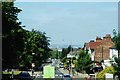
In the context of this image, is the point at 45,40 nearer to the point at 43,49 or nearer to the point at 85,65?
the point at 43,49

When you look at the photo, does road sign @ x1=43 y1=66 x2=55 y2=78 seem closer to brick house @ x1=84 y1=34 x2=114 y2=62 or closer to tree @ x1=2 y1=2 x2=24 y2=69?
tree @ x1=2 y1=2 x2=24 y2=69

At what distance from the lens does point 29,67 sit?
4033 inches

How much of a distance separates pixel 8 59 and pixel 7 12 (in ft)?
21.2

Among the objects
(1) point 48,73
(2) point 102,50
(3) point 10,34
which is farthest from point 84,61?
(3) point 10,34

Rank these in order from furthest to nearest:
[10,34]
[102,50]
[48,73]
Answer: [102,50], [48,73], [10,34]

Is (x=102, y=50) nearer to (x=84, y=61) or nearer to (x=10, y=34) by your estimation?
(x=84, y=61)

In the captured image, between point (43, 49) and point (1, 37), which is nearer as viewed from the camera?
point (1, 37)

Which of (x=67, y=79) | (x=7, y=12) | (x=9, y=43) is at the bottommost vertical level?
(x=67, y=79)

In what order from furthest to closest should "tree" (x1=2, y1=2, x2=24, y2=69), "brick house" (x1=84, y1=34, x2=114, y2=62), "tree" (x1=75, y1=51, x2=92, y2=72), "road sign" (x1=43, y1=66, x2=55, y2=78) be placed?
"brick house" (x1=84, y1=34, x2=114, y2=62)
"tree" (x1=75, y1=51, x2=92, y2=72)
"road sign" (x1=43, y1=66, x2=55, y2=78)
"tree" (x1=2, y1=2, x2=24, y2=69)

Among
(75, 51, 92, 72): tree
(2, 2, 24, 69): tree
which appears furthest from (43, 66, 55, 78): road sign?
(75, 51, 92, 72): tree

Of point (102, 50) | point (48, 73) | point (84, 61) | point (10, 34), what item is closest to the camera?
point (10, 34)

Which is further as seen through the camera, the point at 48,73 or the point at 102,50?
the point at 102,50

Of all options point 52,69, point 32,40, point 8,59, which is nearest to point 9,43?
point 8,59

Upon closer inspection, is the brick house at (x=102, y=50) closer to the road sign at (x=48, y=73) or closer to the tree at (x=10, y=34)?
the road sign at (x=48, y=73)
